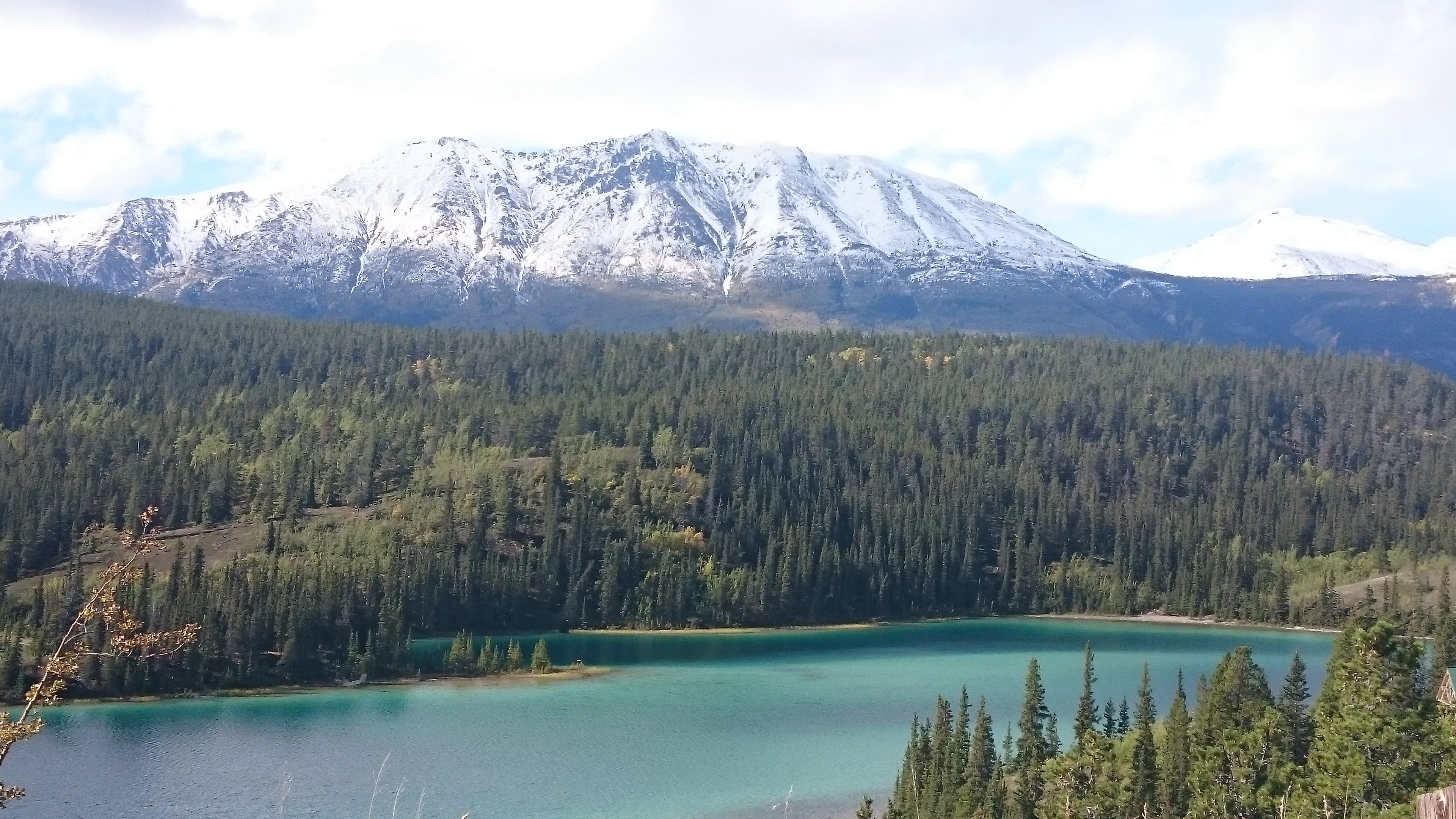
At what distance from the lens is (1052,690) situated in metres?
101

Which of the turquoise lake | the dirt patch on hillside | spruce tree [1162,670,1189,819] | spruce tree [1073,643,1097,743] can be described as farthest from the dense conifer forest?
spruce tree [1162,670,1189,819]

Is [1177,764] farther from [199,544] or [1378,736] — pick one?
[199,544]

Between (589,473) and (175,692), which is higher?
(589,473)

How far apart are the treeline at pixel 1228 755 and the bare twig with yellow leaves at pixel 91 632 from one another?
26738mm

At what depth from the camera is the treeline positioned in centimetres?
4459

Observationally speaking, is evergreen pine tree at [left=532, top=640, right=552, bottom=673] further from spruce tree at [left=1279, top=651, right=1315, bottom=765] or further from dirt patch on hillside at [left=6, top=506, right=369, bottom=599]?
spruce tree at [left=1279, top=651, right=1315, bottom=765]

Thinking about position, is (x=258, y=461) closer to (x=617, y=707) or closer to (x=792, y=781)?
(x=617, y=707)

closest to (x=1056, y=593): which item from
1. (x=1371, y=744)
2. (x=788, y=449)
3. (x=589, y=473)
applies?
(x=788, y=449)

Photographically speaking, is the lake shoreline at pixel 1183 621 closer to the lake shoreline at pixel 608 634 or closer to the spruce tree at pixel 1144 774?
the lake shoreline at pixel 608 634

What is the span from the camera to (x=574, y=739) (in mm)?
84125

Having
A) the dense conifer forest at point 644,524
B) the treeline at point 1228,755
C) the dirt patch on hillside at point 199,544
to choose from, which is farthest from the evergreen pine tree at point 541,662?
the treeline at point 1228,755

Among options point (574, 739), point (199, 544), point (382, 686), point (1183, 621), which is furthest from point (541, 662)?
point (1183, 621)

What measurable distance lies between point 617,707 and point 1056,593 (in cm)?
9609

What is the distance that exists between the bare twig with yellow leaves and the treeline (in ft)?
87.7
